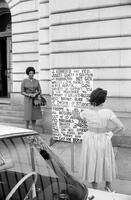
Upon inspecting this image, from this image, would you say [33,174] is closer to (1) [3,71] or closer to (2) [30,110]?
(2) [30,110]

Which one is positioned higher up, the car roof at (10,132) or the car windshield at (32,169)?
the car roof at (10,132)

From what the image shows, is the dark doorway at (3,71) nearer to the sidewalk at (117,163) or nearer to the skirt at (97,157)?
the sidewalk at (117,163)

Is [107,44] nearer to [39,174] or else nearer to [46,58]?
[46,58]

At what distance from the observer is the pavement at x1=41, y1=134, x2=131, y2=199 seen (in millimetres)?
5789

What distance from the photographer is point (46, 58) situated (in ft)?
36.0

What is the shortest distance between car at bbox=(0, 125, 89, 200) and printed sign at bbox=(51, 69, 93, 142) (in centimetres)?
370

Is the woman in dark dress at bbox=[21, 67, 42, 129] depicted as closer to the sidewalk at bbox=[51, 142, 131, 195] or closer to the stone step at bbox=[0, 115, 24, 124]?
the sidewalk at bbox=[51, 142, 131, 195]

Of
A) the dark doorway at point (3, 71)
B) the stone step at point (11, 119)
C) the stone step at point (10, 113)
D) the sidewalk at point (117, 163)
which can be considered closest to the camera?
the sidewalk at point (117, 163)

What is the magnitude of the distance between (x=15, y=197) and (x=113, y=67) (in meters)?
6.63

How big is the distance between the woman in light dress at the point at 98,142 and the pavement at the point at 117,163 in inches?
14.3

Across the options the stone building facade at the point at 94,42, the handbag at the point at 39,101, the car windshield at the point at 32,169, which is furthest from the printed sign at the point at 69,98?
the car windshield at the point at 32,169

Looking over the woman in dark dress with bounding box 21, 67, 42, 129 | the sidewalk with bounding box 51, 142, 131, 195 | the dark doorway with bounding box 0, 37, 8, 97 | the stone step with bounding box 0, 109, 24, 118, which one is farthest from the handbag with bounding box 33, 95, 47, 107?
the dark doorway with bounding box 0, 37, 8, 97

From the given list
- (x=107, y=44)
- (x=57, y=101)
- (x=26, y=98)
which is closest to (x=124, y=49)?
(x=107, y=44)

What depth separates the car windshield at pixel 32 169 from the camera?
2824 millimetres
